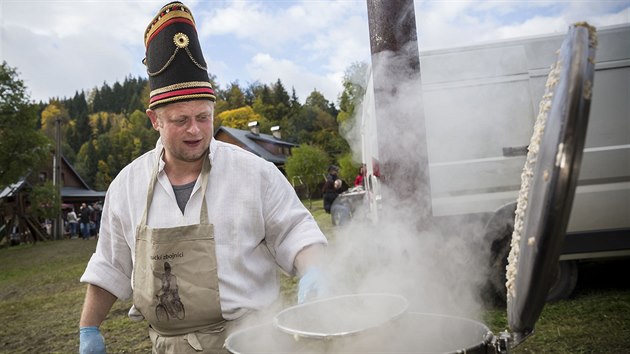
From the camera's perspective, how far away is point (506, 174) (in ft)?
14.9

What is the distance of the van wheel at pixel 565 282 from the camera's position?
4.82 m

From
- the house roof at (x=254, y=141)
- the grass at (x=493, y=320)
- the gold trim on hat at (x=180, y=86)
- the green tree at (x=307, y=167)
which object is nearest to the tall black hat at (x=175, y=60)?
the gold trim on hat at (x=180, y=86)

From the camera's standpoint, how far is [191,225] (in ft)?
→ 6.54

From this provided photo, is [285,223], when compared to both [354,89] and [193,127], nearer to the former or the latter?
[193,127]

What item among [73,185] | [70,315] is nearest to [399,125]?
[70,315]

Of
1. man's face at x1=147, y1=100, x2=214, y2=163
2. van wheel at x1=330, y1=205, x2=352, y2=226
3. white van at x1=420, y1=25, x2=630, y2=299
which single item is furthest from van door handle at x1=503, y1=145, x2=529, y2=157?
van wheel at x1=330, y1=205, x2=352, y2=226

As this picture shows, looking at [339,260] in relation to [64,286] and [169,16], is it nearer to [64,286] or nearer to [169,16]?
[169,16]

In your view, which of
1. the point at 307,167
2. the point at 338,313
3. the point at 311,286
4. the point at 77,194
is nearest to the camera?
the point at 338,313

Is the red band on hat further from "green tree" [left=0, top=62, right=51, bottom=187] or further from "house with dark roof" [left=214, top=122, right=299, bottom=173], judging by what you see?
"house with dark roof" [left=214, top=122, right=299, bottom=173]

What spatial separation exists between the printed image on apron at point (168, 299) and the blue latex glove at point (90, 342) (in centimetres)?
40

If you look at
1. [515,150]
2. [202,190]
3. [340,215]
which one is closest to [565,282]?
[515,150]

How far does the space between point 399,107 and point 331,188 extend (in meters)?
9.25

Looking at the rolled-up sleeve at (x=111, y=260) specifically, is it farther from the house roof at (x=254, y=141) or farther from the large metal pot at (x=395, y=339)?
the house roof at (x=254, y=141)

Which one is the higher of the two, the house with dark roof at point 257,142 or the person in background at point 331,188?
the house with dark roof at point 257,142
